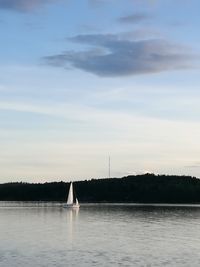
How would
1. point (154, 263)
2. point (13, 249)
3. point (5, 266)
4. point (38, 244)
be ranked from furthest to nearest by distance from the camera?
point (38, 244) < point (13, 249) < point (154, 263) < point (5, 266)

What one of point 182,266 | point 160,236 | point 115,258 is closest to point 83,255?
point 115,258

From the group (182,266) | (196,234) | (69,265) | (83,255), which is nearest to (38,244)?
(83,255)

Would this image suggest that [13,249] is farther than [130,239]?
No

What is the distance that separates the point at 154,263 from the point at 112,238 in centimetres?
2491

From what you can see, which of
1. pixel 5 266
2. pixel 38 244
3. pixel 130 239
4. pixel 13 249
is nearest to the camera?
pixel 5 266

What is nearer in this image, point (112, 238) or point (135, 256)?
point (135, 256)

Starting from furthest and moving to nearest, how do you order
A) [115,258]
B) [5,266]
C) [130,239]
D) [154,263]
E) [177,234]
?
[177,234]
[130,239]
[115,258]
[154,263]
[5,266]

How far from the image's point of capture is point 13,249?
6122cm

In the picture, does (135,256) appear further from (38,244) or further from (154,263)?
(38,244)

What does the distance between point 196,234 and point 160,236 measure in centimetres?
673

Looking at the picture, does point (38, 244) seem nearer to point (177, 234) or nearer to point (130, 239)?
point (130, 239)

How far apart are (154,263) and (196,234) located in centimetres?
3307

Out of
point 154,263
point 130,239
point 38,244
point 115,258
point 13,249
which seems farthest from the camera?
point 130,239

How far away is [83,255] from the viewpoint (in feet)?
190
